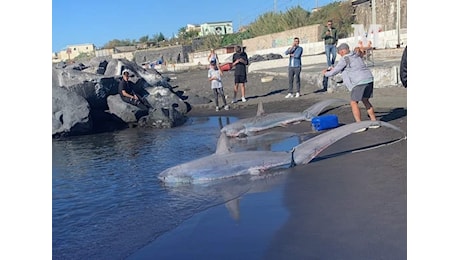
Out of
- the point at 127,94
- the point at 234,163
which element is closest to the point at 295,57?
the point at 127,94

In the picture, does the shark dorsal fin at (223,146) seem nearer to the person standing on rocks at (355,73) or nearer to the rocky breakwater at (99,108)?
the person standing on rocks at (355,73)

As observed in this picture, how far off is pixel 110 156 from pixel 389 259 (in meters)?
8.20

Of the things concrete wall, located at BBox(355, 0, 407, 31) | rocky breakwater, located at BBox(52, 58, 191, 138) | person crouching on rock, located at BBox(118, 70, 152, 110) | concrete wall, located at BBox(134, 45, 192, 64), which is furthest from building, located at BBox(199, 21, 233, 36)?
person crouching on rock, located at BBox(118, 70, 152, 110)

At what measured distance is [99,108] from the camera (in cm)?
1666

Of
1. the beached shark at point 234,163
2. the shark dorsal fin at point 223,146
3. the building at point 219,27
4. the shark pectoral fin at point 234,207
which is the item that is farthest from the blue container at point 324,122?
the building at point 219,27

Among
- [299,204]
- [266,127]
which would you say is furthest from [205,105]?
A: [299,204]

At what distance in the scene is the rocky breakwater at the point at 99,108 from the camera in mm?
14430

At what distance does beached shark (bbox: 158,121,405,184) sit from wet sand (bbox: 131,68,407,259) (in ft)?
0.75

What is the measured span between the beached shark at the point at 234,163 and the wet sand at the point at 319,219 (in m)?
0.23

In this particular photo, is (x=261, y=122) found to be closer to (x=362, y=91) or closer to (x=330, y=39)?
(x=362, y=91)

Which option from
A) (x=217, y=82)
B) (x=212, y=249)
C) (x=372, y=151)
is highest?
(x=217, y=82)

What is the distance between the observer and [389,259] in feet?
12.4
